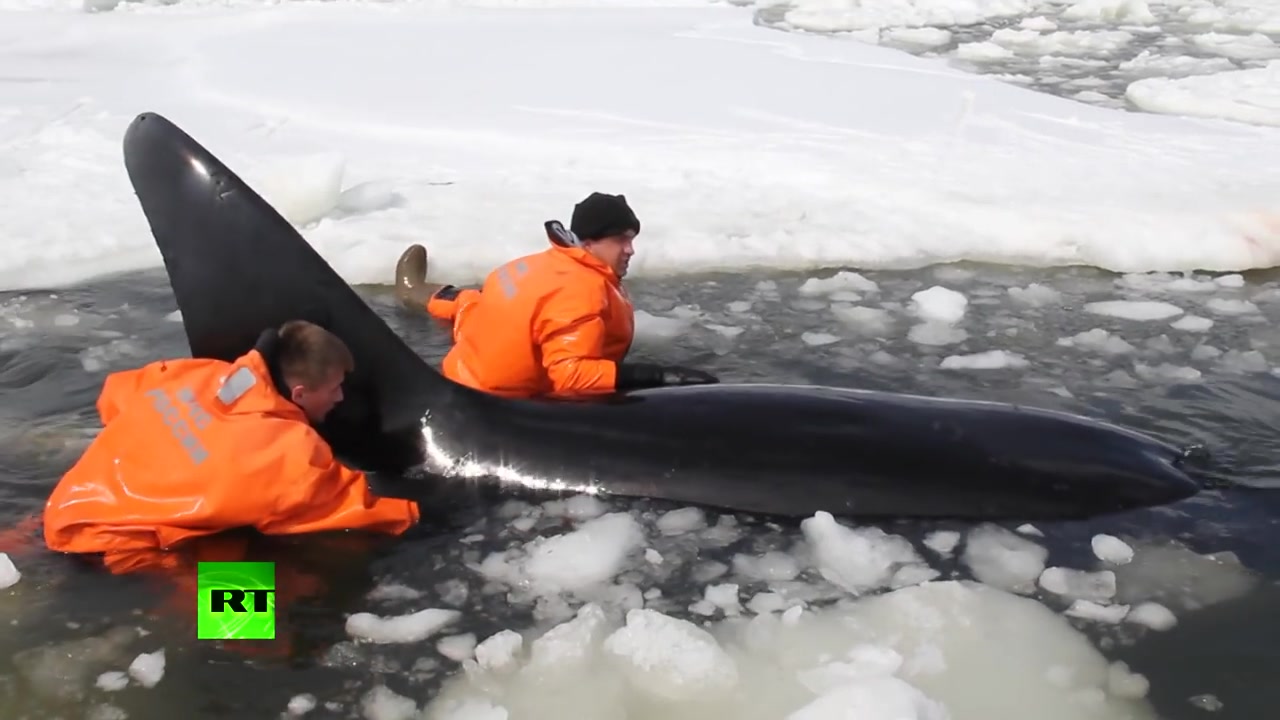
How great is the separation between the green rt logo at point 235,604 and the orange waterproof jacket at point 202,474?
0.21 m

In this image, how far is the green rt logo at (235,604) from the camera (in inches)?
147

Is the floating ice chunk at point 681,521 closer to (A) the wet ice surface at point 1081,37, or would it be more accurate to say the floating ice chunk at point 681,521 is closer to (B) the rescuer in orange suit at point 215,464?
(B) the rescuer in orange suit at point 215,464

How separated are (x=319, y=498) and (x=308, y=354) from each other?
471mm

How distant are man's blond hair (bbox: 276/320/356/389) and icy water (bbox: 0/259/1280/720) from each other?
55cm

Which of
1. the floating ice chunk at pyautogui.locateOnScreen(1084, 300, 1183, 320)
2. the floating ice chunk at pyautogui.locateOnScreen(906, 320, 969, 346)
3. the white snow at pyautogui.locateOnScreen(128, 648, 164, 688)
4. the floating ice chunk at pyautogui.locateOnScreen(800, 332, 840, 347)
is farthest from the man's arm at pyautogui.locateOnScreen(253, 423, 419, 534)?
the floating ice chunk at pyautogui.locateOnScreen(1084, 300, 1183, 320)

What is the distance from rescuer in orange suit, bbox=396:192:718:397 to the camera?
520 centimetres

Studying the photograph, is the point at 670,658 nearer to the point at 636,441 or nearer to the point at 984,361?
the point at 636,441

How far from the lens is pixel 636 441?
451cm

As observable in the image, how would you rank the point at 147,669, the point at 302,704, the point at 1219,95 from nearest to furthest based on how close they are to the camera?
the point at 302,704, the point at 147,669, the point at 1219,95

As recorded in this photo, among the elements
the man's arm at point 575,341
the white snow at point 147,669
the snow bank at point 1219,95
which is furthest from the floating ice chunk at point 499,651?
the snow bank at point 1219,95

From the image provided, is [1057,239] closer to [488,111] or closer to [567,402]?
[567,402]

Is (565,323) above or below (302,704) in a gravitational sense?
above

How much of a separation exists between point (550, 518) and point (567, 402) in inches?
19.7

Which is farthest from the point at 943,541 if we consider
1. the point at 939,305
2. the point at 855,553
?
the point at 939,305
